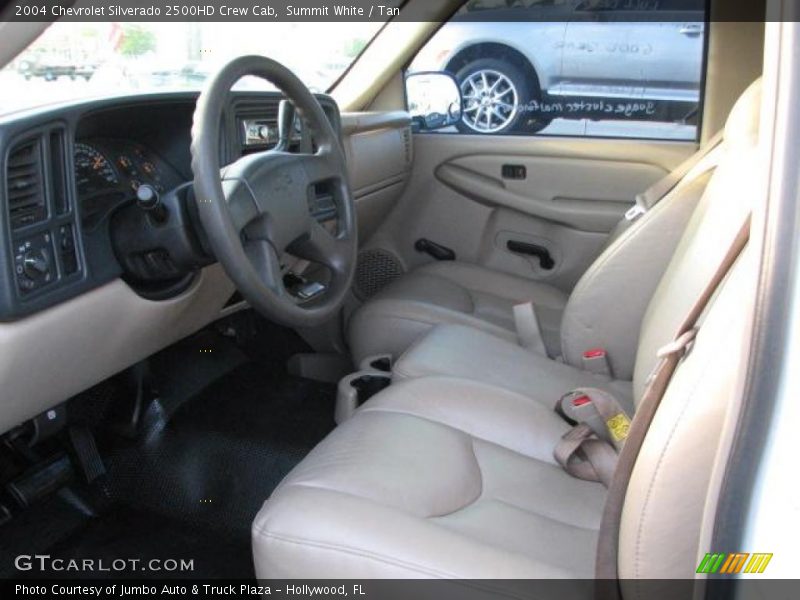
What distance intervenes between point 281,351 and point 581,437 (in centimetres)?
130

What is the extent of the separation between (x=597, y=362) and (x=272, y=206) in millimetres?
886

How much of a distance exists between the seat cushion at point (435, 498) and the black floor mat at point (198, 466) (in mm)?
586

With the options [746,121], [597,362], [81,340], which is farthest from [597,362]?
[81,340]

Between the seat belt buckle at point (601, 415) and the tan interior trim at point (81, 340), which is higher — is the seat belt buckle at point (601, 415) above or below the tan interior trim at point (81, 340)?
below

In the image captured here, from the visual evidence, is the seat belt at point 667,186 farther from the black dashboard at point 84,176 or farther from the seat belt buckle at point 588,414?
the black dashboard at point 84,176

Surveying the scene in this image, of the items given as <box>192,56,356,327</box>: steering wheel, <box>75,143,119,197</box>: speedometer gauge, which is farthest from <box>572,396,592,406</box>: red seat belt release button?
<box>75,143,119,197</box>: speedometer gauge

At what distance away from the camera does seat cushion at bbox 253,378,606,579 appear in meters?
1.11

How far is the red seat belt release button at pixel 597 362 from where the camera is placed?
1910 millimetres

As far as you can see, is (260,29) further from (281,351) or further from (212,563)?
(212,563)

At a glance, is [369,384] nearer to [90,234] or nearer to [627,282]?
[627,282]

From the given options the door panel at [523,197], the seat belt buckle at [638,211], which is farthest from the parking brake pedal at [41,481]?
the seat belt buckle at [638,211]

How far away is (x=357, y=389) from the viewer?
2.08m
